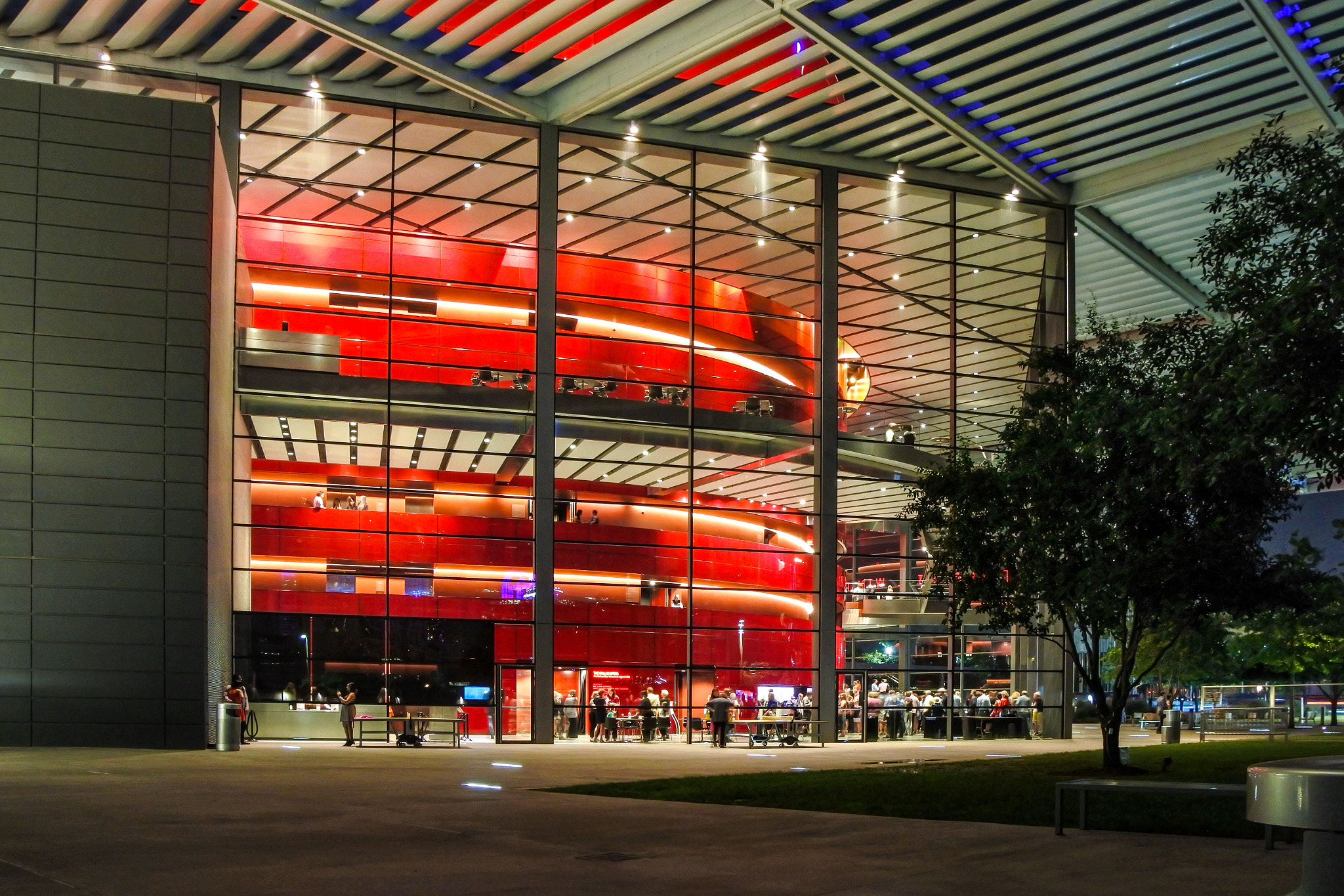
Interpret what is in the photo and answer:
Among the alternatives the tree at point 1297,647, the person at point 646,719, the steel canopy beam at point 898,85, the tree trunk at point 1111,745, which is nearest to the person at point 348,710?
the person at point 646,719

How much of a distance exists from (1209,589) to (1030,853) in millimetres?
10745

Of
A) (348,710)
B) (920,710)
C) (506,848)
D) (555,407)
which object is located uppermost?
(555,407)

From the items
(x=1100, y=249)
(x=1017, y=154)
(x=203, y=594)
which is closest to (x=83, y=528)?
(x=203, y=594)

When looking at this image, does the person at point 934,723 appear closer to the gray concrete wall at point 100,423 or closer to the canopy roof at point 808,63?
the canopy roof at point 808,63

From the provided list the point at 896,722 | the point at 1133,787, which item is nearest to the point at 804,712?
the point at 896,722

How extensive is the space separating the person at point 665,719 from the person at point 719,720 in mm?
1997

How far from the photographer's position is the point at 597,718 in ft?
99.5

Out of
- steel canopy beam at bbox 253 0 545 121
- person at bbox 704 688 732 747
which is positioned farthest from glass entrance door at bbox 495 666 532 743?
steel canopy beam at bbox 253 0 545 121

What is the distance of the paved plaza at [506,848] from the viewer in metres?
7.77

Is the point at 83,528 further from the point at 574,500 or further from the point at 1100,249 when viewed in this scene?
Answer: the point at 1100,249

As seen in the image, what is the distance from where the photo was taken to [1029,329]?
3688 centimetres

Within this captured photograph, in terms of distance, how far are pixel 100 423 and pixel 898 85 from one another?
16183mm

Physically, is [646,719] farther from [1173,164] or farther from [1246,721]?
[1173,164]

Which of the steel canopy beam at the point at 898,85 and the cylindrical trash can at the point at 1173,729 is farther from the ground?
the steel canopy beam at the point at 898,85
